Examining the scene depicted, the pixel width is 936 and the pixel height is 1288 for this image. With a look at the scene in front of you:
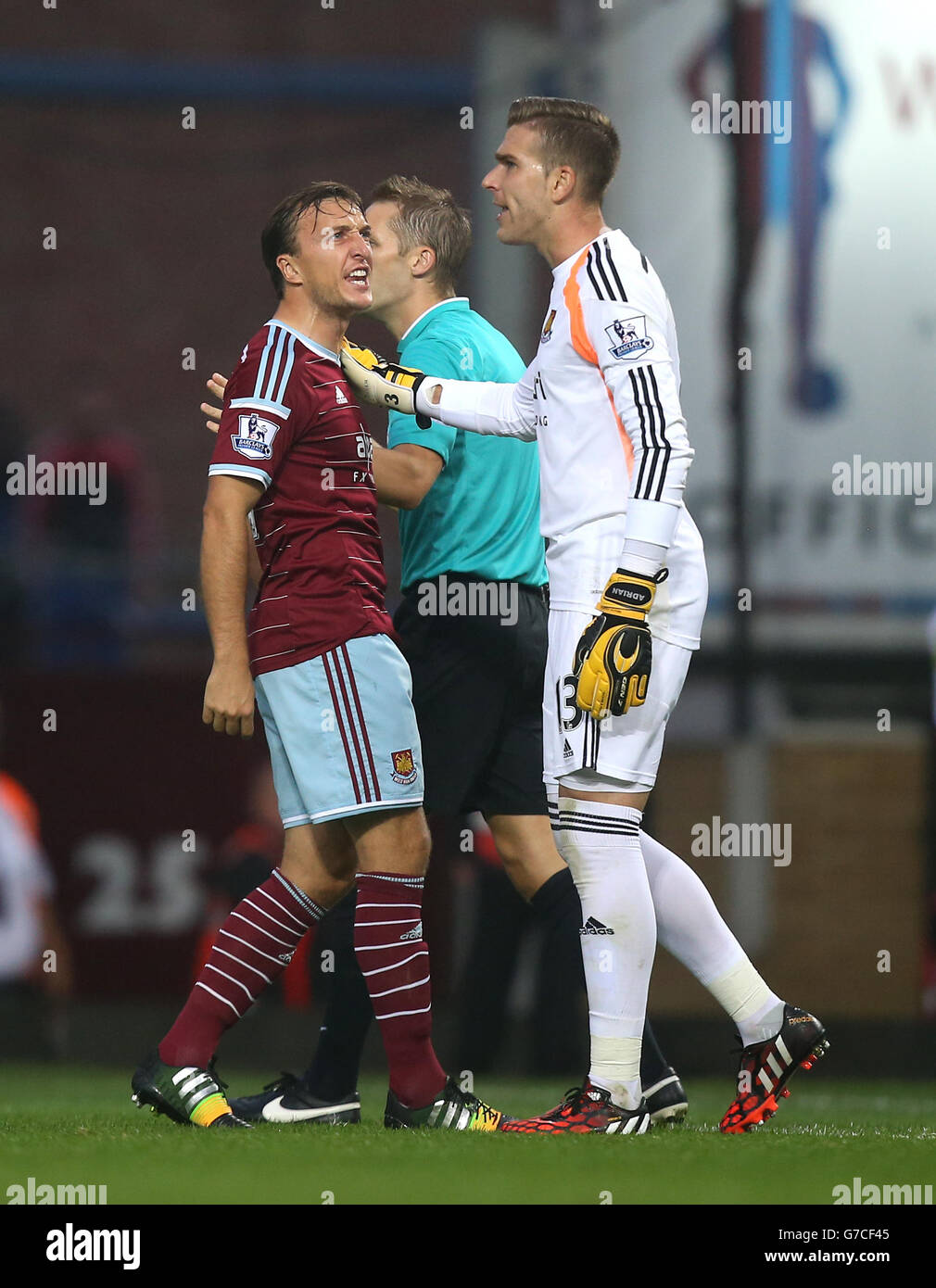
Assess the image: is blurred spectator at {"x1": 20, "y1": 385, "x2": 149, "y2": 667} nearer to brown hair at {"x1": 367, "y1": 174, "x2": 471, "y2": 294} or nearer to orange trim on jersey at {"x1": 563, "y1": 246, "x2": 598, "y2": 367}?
brown hair at {"x1": 367, "y1": 174, "x2": 471, "y2": 294}

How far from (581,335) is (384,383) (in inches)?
24.5

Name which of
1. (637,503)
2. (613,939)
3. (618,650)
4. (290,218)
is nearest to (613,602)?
(618,650)

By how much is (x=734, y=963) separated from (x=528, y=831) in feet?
1.97

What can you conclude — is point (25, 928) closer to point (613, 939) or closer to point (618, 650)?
point (613, 939)

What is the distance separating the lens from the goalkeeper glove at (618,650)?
4.33 meters

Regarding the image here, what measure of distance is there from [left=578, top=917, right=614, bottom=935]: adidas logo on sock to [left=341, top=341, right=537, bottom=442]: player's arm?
116cm

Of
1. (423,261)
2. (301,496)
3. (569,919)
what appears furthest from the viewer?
(423,261)

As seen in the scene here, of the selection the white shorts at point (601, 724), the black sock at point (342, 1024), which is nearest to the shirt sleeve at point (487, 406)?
the white shorts at point (601, 724)

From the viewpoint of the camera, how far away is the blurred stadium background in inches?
406

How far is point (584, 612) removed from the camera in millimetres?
4531

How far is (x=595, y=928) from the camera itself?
4.52 metres

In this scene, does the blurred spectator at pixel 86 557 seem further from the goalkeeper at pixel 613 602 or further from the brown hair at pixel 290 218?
the goalkeeper at pixel 613 602

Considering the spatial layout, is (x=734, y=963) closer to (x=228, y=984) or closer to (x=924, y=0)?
(x=228, y=984)

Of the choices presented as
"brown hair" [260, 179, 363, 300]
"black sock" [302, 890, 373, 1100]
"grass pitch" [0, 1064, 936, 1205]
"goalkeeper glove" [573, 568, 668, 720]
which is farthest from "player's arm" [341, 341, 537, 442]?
"grass pitch" [0, 1064, 936, 1205]
